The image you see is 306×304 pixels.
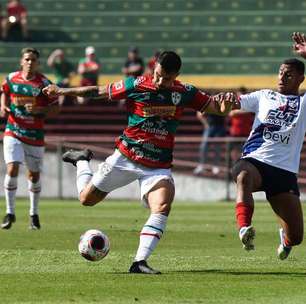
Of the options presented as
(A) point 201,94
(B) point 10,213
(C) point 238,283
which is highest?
(A) point 201,94

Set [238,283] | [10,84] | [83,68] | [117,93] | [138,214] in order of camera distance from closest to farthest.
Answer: [238,283] < [117,93] < [10,84] < [138,214] < [83,68]

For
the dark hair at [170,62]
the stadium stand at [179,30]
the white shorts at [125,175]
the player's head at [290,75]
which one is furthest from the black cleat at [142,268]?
the stadium stand at [179,30]

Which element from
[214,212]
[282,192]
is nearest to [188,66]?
[214,212]

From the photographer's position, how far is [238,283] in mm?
10133

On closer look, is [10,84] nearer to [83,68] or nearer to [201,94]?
[201,94]

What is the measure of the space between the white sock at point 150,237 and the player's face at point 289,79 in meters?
2.11

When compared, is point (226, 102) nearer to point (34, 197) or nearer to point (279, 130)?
point (279, 130)

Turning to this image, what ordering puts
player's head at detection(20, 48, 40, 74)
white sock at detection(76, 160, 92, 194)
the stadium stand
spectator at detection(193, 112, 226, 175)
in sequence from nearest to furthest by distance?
white sock at detection(76, 160, 92, 194), player's head at detection(20, 48, 40, 74), spectator at detection(193, 112, 226, 175), the stadium stand

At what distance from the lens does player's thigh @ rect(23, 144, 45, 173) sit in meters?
16.8

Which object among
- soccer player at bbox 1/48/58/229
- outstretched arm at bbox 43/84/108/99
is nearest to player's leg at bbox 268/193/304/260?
outstretched arm at bbox 43/84/108/99

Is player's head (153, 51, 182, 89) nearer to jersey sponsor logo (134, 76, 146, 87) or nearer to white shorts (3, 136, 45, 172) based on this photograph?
jersey sponsor logo (134, 76, 146, 87)

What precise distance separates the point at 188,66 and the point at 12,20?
573 cm

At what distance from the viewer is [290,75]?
11812 millimetres

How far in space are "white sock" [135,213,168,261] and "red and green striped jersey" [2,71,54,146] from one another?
600 centimetres
